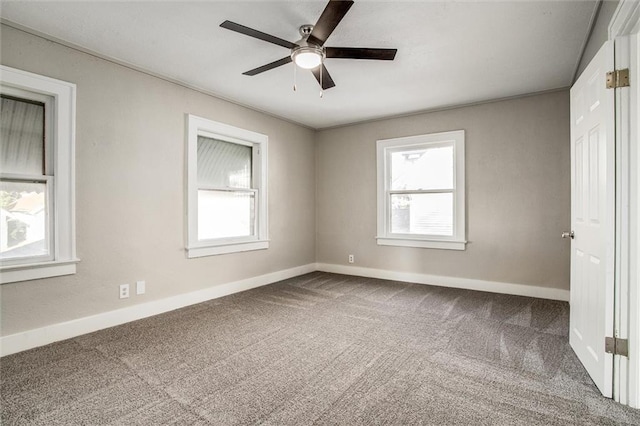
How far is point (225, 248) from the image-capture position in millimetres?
3891

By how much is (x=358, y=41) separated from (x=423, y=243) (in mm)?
2886

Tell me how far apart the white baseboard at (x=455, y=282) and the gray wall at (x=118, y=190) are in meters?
1.91

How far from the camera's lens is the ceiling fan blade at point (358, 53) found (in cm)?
222

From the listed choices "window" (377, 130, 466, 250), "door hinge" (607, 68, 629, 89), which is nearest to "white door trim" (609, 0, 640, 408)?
"door hinge" (607, 68, 629, 89)

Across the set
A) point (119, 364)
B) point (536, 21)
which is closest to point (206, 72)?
point (119, 364)

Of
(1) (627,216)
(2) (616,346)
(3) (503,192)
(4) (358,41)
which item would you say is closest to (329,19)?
(4) (358,41)

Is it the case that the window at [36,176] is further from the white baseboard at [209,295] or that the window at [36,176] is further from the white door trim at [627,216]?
the white door trim at [627,216]

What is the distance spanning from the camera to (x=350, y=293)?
397 cm

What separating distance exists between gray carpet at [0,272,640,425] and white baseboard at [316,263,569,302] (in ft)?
1.19

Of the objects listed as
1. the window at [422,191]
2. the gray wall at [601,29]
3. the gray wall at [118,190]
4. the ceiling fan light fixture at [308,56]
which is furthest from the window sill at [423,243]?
the ceiling fan light fixture at [308,56]

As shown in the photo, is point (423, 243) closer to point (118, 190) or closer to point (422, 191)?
point (422, 191)

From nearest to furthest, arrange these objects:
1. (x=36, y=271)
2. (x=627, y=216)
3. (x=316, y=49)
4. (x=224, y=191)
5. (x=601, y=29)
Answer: (x=627, y=216), (x=601, y=29), (x=316, y=49), (x=36, y=271), (x=224, y=191)

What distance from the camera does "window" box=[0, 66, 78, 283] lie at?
2.38m

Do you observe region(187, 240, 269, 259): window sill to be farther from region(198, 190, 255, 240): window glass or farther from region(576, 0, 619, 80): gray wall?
region(576, 0, 619, 80): gray wall
